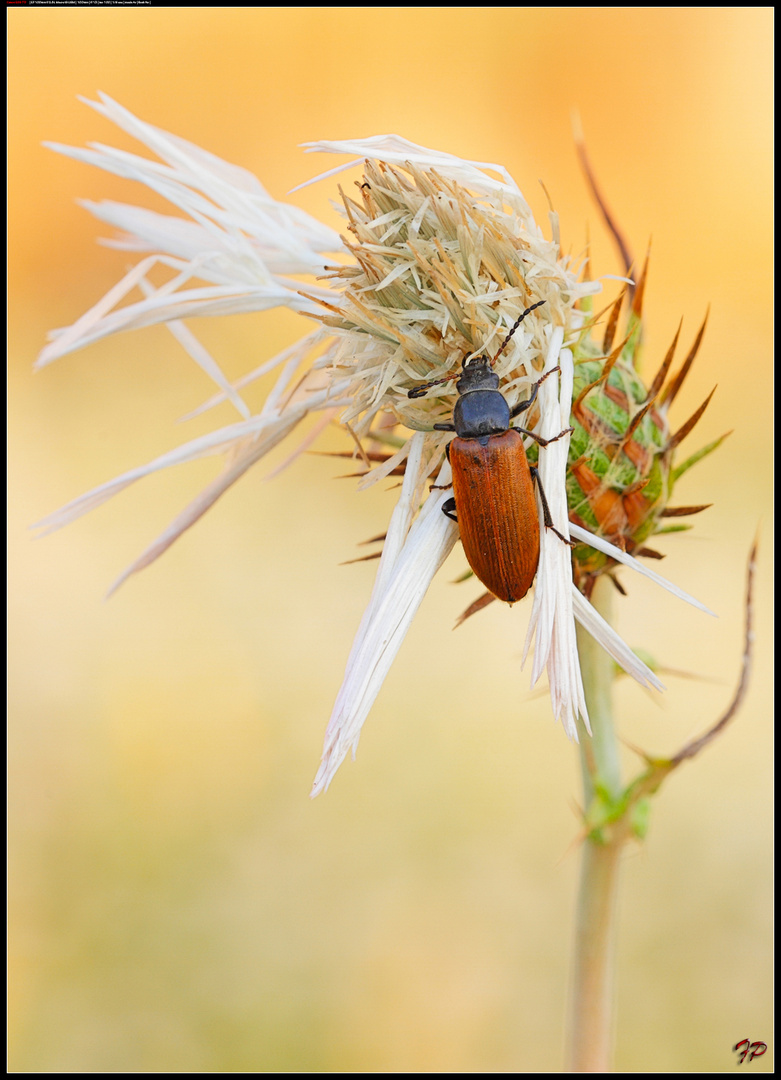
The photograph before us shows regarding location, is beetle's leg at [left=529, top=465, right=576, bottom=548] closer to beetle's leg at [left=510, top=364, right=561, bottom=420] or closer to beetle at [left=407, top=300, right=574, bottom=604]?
beetle at [left=407, top=300, right=574, bottom=604]

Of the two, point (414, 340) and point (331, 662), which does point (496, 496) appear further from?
point (331, 662)

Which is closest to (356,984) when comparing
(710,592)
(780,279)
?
(710,592)

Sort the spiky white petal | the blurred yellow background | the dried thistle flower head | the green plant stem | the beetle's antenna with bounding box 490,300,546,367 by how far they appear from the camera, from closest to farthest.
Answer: the spiky white petal → the dried thistle flower head → the beetle's antenna with bounding box 490,300,546,367 → the green plant stem → the blurred yellow background

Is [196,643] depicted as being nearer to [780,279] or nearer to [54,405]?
[54,405]

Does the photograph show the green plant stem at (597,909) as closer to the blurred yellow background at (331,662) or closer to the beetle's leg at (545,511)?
the beetle's leg at (545,511)

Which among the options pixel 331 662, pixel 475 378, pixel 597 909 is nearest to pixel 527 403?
pixel 475 378

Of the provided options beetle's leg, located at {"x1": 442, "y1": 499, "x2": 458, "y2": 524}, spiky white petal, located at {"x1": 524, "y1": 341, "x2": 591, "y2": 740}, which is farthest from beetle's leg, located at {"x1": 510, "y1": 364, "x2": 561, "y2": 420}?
beetle's leg, located at {"x1": 442, "y1": 499, "x2": 458, "y2": 524}

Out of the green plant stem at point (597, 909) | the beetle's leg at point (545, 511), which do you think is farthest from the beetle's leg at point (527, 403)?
the green plant stem at point (597, 909)
